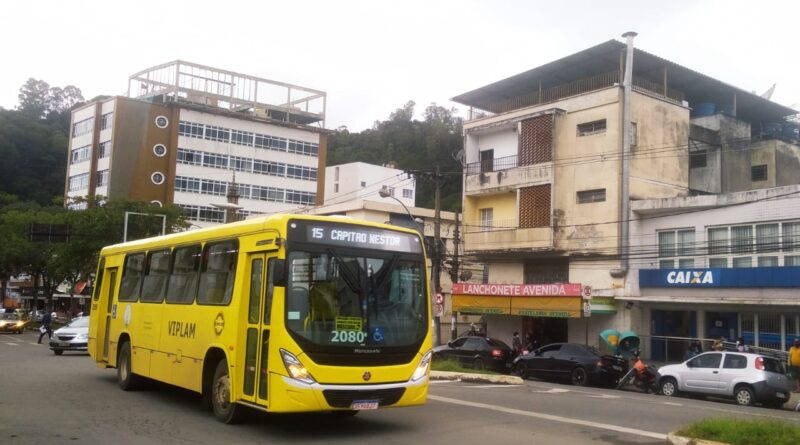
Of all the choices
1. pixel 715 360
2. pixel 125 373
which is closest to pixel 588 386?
pixel 715 360

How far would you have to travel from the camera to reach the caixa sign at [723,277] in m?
24.8

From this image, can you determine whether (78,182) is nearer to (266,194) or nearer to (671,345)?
(266,194)

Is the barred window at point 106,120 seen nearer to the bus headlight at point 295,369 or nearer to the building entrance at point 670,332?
the building entrance at point 670,332

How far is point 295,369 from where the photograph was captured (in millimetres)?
8828

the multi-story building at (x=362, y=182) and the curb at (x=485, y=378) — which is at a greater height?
the multi-story building at (x=362, y=182)

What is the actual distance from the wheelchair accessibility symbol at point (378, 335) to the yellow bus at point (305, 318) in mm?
13

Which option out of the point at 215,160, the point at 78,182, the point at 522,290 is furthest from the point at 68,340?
the point at 78,182

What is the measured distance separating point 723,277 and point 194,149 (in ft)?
173

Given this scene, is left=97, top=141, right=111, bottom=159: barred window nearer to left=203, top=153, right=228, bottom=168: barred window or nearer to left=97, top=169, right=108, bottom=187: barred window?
left=97, top=169, right=108, bottom=187: barred window

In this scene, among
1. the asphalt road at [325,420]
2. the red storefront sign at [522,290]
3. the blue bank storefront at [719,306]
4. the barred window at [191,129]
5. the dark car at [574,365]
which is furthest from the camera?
the barred window at [191,129]

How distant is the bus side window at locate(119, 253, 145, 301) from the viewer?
45.3 ft

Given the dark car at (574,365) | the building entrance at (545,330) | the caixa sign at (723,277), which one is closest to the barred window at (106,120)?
the building entrance at (545,330)

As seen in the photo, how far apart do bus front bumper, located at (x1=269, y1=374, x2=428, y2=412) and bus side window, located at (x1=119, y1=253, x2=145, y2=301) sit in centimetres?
606

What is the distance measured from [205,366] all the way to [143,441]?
1.81 meters
